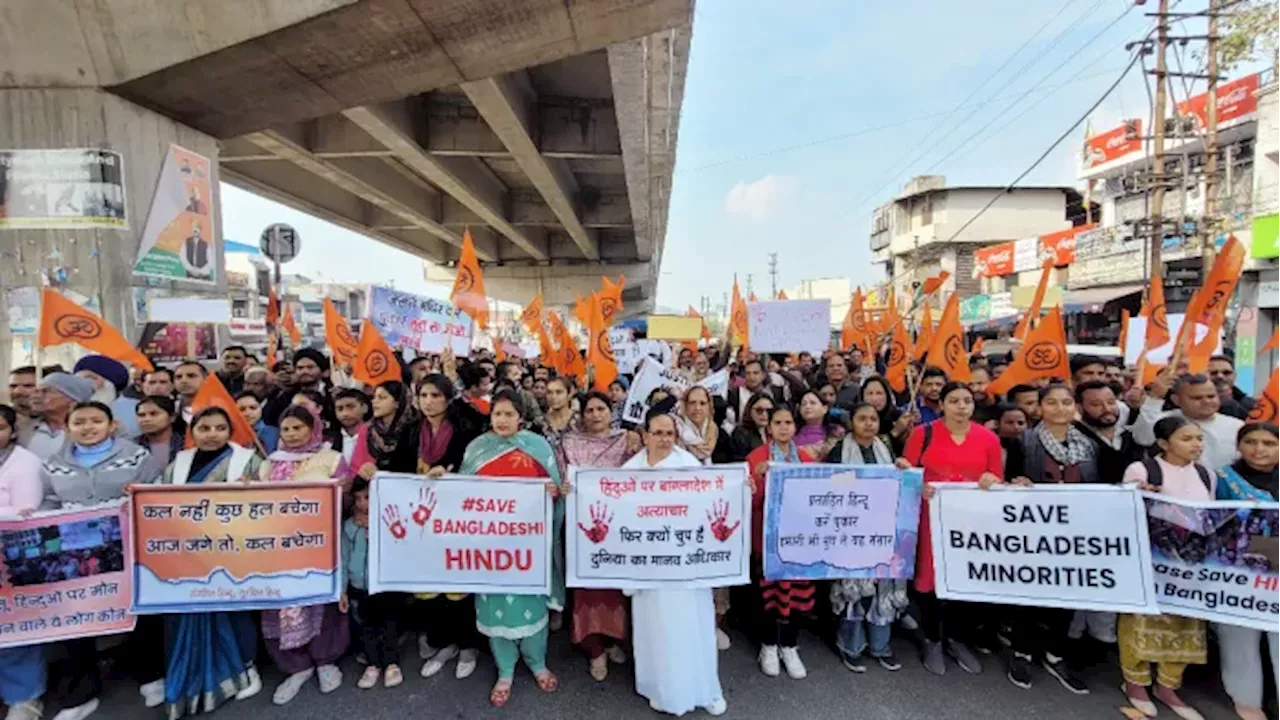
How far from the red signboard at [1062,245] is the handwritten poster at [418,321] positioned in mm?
22998

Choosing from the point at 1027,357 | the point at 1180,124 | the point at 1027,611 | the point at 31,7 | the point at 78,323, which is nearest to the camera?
the point at 1027,611

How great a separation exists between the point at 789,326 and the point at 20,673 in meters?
6.46

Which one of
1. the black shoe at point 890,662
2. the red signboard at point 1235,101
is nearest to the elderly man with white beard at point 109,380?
the black shoe at point 890,662

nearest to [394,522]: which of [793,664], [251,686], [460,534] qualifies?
[460,534]

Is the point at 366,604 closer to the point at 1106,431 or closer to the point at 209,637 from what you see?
the point at 209,637

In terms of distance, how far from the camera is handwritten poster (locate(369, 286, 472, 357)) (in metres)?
5.33

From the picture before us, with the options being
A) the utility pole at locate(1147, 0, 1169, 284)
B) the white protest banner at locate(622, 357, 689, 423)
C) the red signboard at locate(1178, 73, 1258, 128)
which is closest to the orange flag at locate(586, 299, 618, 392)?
the white protest banner at locate(622, 357, 689, 423)

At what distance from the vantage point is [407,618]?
366cm

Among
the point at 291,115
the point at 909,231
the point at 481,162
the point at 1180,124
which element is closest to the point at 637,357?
the point at 291,115

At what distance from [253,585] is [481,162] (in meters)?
11.5

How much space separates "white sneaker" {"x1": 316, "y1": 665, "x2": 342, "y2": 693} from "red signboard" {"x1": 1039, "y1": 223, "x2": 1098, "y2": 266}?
82.3ft

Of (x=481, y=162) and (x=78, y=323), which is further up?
(x=481, y=162)

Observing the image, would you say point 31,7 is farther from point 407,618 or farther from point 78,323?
point 407,618

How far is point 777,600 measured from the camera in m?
3.35
